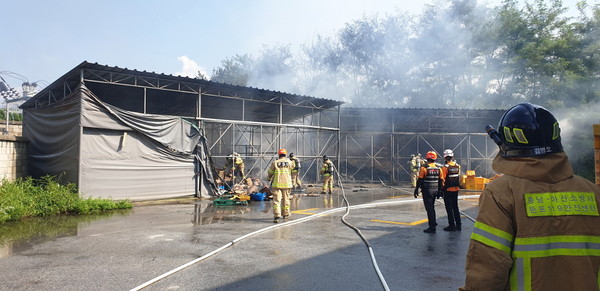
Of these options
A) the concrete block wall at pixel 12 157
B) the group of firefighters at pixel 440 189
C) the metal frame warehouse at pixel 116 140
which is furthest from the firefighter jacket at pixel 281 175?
the concrete block wall at pixel 12 157

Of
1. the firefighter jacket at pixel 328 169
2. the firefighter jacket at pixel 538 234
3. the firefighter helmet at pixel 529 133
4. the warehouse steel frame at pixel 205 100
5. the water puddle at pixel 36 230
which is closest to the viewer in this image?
the firefighter jacket at pixel 538 234

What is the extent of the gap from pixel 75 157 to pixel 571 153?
25.1 meters

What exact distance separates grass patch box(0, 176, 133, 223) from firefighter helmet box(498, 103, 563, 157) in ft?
33.9

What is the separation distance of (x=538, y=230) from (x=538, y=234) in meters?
0.02

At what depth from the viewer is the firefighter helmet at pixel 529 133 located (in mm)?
1807

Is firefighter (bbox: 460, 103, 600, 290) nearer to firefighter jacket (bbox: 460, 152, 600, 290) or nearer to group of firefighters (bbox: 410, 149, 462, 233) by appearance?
firefighter jacket (bbox: 460, 152, 600, 290)

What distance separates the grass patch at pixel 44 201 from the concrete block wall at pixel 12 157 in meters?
0.61

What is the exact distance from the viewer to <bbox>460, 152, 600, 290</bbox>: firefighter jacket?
1632mm

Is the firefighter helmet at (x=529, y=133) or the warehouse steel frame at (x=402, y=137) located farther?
the warehouse steel frame at (x=402, y=137)

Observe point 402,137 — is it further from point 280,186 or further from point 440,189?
point 280,186

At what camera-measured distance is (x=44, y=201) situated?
32.5 ft

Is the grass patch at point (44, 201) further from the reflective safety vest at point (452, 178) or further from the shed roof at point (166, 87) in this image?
the reflective safety vest at point (452, 178)

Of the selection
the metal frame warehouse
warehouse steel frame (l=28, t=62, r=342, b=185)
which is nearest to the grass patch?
the metal frame warehouse

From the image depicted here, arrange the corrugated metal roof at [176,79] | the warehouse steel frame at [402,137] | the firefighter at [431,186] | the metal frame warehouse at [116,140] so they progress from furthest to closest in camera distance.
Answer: the warehouse steel frame at [402,137], the corrugated metal roof at [176,79], the metal frame warehouse at [116,140], the firefighter at [431,186]
